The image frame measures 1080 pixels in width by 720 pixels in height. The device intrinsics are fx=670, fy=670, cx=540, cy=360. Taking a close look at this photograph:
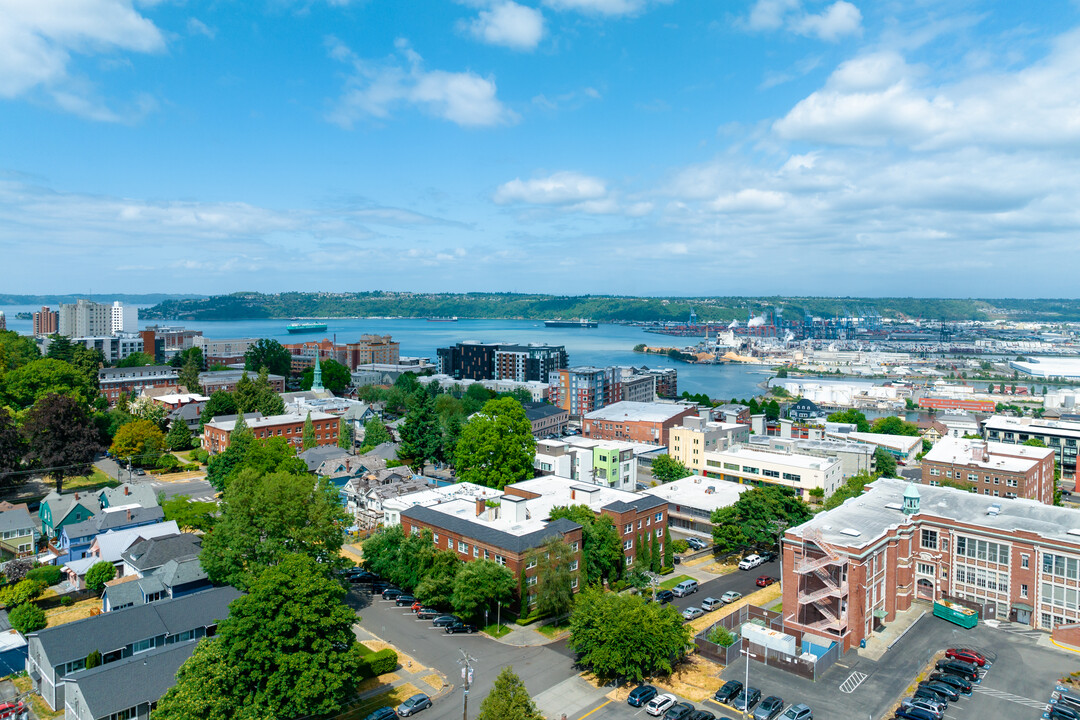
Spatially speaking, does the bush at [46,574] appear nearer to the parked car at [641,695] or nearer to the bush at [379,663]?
the bush at [379,663]

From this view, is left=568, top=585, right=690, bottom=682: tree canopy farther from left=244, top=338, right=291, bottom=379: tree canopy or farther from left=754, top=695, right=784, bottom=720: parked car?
left=244, top=338, right=291, bottom=379: tree canopy

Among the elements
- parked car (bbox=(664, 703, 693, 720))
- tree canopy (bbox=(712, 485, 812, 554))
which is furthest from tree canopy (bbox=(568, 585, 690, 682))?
tree canopy (bbox=(712, 485, 812, 554))

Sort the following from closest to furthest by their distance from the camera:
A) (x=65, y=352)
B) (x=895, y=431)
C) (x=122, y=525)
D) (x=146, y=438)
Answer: (x=122, y=525)
(x=146, y=438)
(x=895, y=431)
(x=65, y=352)

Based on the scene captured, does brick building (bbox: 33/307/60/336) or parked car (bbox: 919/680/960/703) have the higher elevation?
brick building (bbox: 33/307/60/336)

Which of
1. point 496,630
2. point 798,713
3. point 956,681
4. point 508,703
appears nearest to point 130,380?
point 496,630

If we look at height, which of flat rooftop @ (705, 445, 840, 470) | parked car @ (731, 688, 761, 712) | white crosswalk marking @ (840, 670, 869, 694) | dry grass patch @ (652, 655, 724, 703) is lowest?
white crosswalk marking @ (840, 670, 869, 694)

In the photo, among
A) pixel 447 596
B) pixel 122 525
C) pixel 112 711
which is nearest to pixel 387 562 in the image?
pixel 447 596

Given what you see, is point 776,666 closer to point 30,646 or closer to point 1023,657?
point 1023,657

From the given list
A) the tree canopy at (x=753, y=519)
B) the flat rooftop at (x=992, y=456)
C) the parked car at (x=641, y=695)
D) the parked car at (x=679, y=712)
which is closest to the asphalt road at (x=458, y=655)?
the parked car at (x=641, y=695)
